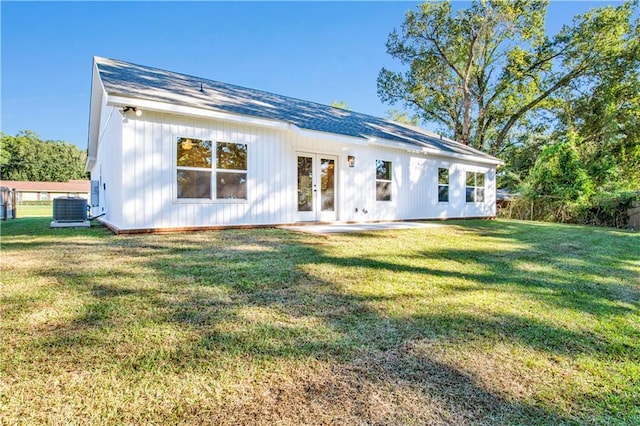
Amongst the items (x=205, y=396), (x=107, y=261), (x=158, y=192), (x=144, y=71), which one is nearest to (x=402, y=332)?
(x=205, y=396)

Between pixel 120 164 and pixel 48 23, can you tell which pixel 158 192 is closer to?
pixel 120 164

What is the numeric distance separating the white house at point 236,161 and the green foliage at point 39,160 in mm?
43478

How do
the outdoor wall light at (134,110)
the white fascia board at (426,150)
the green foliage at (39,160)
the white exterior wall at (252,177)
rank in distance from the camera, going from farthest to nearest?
the green foliage at (39,160)
the white fascia board at (426,150)
the white exterior wall at (252,177)
the outdoor wall light at (134,110)

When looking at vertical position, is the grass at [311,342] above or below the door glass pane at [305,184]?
below

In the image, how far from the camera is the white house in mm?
6574

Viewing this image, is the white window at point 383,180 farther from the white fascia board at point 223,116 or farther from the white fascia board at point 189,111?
the white fascia board at point 189,111

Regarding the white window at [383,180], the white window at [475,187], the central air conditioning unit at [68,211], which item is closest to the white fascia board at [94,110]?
the central air conditioning unit at [68,211]

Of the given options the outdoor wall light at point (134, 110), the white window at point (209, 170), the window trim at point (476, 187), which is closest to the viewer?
the outdoor wall light at point (134, 110)

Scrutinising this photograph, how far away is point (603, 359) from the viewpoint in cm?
212

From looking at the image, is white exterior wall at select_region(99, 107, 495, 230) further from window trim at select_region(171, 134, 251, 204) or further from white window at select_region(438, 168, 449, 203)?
white window at select_region(438, 168, 449, 203)

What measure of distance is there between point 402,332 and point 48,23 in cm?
1997

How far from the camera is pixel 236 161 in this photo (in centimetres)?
764

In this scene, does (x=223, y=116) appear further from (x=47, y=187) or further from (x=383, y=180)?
(x=47, y=187)

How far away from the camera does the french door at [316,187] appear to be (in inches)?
352
